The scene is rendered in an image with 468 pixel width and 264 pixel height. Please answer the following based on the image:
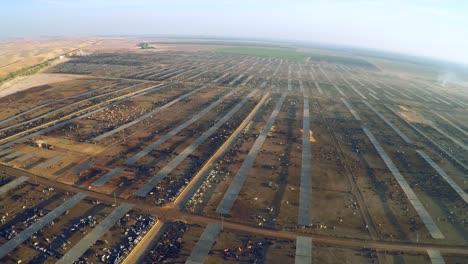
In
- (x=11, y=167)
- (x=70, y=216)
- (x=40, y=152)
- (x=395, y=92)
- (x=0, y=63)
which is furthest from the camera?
(x=0, y=63)

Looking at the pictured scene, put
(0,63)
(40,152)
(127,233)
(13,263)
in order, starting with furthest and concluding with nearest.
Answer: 1. (0,63)
2. (40,152)
3. (127,233)
4. (13,263)

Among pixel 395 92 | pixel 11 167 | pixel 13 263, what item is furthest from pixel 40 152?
pixel 395 92

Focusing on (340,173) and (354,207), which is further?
(340,173)

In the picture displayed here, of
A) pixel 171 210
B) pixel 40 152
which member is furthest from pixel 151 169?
pixel 40 152

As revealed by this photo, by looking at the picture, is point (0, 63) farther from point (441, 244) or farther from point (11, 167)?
point (441, 244)

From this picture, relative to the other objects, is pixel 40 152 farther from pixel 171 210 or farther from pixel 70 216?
pixel 171 210

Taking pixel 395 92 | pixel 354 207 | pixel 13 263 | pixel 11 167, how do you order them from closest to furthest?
1. pixel 13 263
2. pixel 354 207
3. pixel 11 167
4. pixel 395 92
